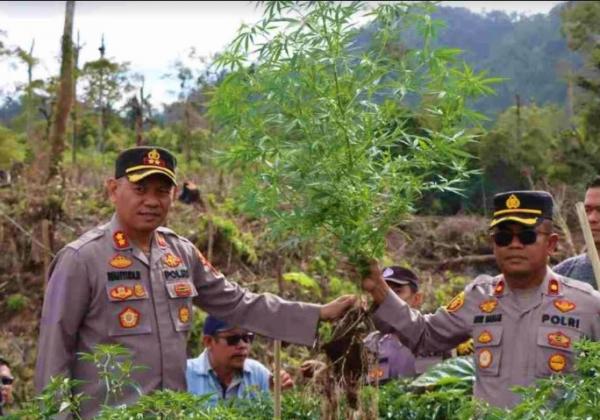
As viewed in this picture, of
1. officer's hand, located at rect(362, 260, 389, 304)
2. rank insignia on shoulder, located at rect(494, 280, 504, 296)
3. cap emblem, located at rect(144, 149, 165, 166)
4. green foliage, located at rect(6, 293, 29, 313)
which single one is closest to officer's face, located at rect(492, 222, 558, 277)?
rank insignia on shoulder, located at rect(494, 280, 504, 296)

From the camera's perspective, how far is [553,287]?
12.5 ft

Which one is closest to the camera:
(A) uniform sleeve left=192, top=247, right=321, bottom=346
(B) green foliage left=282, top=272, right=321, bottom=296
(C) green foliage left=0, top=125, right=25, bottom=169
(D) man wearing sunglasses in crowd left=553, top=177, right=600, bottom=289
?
(A) uniform sleeve left=192, top=247, right=321, bottom=346

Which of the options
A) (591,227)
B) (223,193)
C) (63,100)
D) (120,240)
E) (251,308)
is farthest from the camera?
(223,193)

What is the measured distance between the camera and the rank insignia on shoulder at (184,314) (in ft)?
12.9

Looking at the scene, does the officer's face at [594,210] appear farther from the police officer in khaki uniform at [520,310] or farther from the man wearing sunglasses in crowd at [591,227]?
the police officer in khaki uniform at [520,310]

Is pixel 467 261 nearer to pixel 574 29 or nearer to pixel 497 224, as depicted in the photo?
pixel 574 29

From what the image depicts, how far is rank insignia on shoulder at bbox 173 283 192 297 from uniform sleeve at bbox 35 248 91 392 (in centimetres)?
36

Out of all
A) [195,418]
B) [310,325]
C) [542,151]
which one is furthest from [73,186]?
[195,418]

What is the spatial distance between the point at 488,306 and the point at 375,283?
0.46 meters

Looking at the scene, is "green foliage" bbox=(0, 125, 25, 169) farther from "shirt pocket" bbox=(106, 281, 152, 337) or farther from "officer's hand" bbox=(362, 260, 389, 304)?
"officer's hand" bbox=(362, 260, 389, 304)

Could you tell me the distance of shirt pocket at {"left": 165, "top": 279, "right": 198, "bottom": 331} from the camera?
391cm

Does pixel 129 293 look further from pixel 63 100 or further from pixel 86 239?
pixel 63 100

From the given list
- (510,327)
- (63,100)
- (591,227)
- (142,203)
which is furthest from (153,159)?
(63,100)

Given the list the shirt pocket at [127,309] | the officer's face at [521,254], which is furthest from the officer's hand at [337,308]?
the shirt pocket at [127,309]
